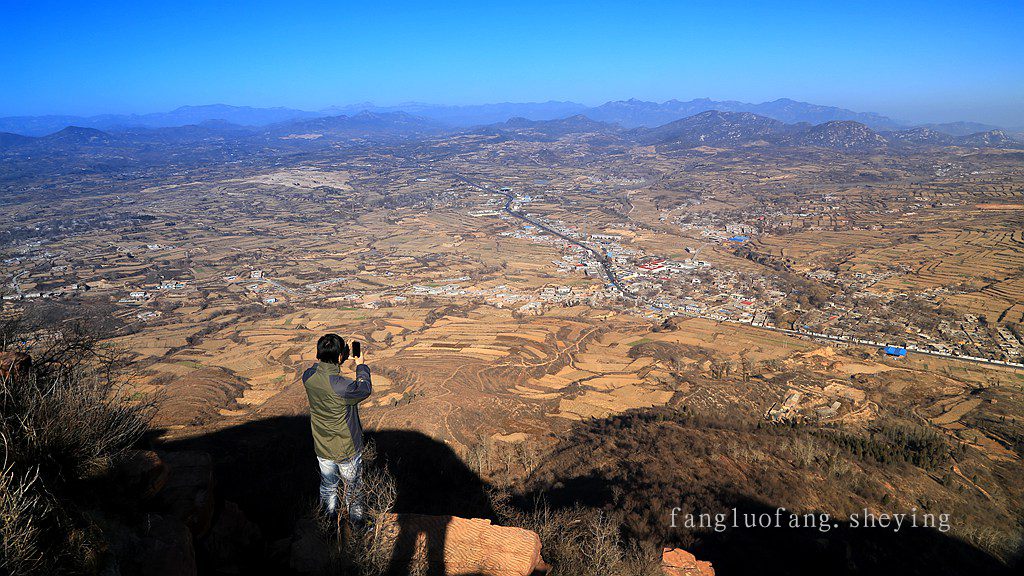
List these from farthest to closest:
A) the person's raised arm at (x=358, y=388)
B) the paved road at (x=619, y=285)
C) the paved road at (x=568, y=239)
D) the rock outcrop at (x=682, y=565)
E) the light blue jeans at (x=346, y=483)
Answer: the paved road at (x=568, y=239)
the paved road at (x=619, y=285)
the rock outcrop at (x=682, y=565)
the light blue jeans at (x=346, y=483)
the person's raised arm at (x=358, y=388)

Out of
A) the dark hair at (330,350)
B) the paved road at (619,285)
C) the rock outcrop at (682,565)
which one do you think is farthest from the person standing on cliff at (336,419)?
the paved road at (619,285)

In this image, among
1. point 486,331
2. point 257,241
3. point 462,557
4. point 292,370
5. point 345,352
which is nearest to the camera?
point 345,352

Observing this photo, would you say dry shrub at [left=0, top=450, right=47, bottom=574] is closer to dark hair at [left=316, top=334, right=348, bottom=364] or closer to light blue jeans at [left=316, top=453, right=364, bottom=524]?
dark hair at [left=316, top=334, right=348, bottom=364]

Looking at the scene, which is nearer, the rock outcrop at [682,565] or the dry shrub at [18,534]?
the dry shrub at [18,534]

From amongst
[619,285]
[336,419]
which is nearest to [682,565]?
[336,419]

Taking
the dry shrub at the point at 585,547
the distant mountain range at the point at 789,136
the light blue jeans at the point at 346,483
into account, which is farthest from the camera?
the distant mountain range at the point at 789,136

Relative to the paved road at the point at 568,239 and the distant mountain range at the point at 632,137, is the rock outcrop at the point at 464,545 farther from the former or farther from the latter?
the distant mountain range at the point at 632,137

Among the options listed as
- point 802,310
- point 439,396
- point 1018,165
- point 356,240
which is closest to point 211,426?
point 439,396

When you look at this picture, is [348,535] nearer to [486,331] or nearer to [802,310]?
[486,331]
